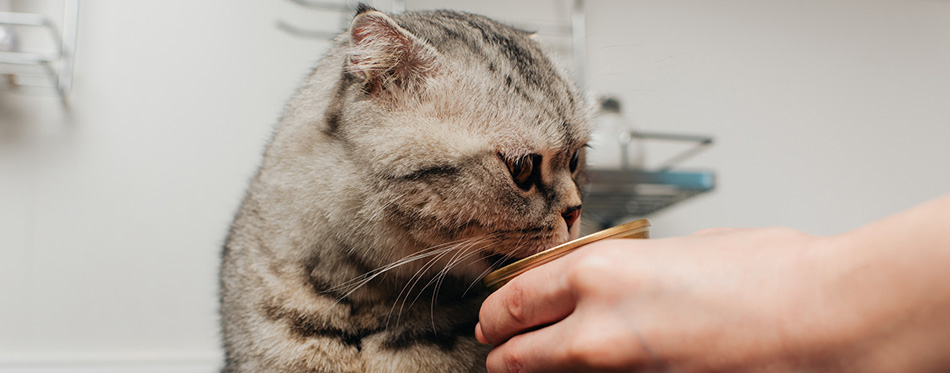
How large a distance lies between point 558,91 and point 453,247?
236mm

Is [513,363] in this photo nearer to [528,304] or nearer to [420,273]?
[528,304]

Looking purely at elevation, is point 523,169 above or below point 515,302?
above

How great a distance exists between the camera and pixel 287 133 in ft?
2.09

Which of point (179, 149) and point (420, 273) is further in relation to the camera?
point (179, 149)

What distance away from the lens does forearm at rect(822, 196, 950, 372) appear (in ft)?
0.81

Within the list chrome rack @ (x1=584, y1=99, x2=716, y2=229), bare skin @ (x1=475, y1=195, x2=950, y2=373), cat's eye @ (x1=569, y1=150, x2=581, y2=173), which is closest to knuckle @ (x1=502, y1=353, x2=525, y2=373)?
bare skin @ (x1=475, y1=195, x2=950, y2=373)

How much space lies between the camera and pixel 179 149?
3.80 feet

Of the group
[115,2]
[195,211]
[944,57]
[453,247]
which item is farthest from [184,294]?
[944,57]

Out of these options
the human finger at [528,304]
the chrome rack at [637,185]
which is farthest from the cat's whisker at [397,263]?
the chrome rack at [637,185]

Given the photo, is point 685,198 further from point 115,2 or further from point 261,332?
point 115,2

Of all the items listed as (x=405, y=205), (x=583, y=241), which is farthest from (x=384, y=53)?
(x=583, y=241)

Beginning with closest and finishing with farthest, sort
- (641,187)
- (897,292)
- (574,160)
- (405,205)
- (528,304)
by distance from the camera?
(897,292)
(528,304)
(405,205)
(574,160)
(641,187)

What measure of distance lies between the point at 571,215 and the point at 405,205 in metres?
0.18

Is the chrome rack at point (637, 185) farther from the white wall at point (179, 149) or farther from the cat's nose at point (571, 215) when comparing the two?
the cat's nose at point (571, 215)
